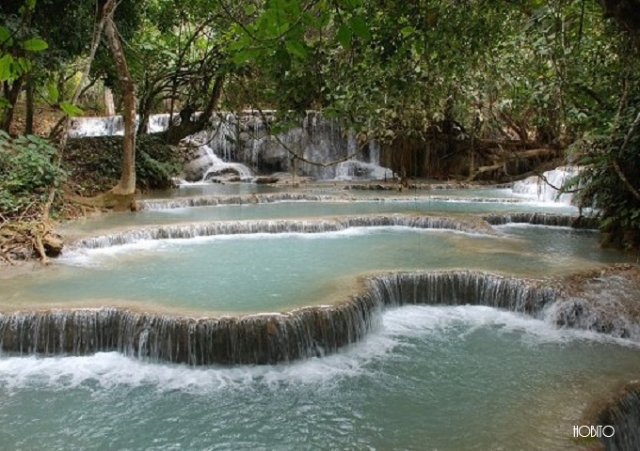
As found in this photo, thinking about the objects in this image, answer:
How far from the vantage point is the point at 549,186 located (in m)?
13.5

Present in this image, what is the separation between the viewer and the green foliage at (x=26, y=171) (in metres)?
9.27

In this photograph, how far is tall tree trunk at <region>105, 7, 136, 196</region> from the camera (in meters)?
10.3

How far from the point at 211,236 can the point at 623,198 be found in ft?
21.4

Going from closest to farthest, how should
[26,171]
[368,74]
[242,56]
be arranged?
1. [242,56]
2. [368,74]
3. [26,171]

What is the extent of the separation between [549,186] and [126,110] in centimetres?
940

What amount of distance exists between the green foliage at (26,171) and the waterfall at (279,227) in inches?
58.2

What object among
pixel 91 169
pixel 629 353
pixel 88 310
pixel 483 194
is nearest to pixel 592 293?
pixel 629 353

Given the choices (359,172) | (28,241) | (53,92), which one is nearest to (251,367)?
(53,92)

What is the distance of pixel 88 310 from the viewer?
553cm

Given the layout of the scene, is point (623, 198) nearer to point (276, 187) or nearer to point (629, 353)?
point (629, 353)

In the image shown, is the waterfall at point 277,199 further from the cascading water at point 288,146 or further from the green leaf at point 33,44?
the green leaf at point 33,44

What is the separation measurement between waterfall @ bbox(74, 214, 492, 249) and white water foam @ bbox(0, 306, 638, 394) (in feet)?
12.2

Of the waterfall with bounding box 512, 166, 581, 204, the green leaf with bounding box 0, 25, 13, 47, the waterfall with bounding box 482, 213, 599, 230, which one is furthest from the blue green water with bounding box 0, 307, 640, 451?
the waterfall with bounding box 512, 166, 581, 204

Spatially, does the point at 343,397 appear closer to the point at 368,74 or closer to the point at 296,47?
the point at 368,74
